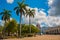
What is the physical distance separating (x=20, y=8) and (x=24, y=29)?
32.8m

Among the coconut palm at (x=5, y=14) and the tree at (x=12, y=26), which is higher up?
the coconut palm at (x=5, y=14)

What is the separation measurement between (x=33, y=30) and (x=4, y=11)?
36714 mm

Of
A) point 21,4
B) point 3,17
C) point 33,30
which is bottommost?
point 33,30

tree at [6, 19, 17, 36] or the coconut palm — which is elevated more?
the coconut palm

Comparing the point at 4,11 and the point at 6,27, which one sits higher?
the point at 4,11

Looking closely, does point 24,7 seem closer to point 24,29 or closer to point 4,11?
point 4,11

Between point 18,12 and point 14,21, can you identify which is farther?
point 14,21

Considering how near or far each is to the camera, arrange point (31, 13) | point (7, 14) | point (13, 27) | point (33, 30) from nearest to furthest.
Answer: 1. point (7, 14)
2. point (13, 27)
3. point (31, 13)
4. point (33, 30)

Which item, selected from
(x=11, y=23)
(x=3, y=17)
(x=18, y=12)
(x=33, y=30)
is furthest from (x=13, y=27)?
(x=33, y=30)

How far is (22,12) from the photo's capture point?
6750cm

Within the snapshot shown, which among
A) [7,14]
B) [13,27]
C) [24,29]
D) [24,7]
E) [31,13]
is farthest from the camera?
[24,29]

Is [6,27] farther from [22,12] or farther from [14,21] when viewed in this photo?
[22,12]

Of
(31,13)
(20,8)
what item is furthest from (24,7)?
(31,13)

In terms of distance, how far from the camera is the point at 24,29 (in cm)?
9881
